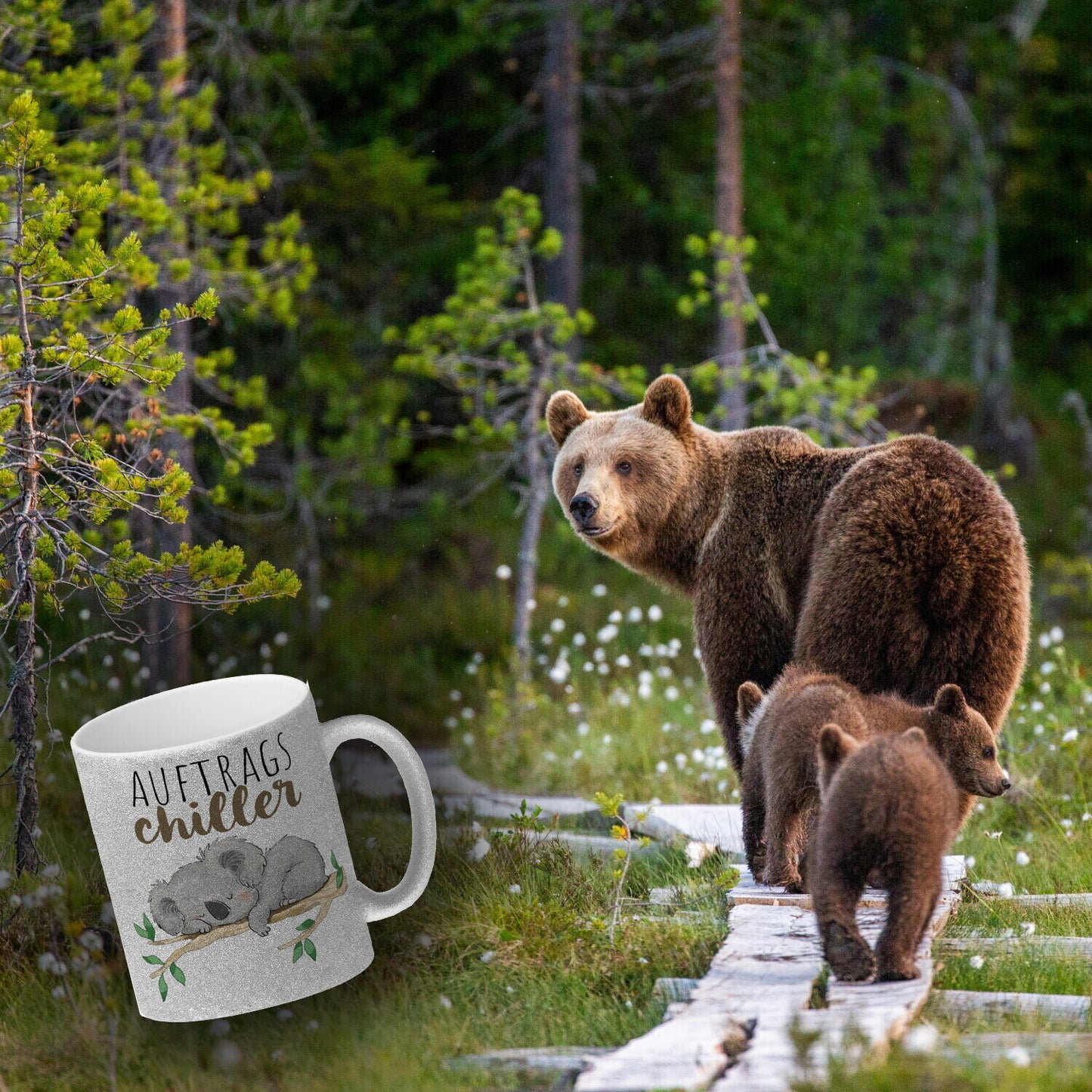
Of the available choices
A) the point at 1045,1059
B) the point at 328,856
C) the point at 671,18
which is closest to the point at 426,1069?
the point at 328,856

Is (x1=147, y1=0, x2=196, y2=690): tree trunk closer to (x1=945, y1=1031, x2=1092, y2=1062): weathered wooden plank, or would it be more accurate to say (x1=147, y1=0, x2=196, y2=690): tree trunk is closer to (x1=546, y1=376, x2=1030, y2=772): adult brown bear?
(x1=546, y1=376, x2=1030, y2=772): adult brown bear

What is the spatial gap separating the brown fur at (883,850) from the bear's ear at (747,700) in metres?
0.85

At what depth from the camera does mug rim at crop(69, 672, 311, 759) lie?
2666mm

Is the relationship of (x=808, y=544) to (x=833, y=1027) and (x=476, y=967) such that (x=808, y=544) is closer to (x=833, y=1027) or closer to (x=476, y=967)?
(x=476, y=967)

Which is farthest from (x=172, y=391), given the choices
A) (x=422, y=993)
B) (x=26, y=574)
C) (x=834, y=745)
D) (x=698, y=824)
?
(x=834, y=745)

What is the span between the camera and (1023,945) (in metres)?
3.75

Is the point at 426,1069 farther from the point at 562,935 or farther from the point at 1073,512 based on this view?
the point at 1073,512

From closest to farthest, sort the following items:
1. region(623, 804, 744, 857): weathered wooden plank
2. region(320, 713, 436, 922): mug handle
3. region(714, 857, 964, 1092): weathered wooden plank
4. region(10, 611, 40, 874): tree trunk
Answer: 1. region(714, 857, 964, 1092): weathered wooden plank
2. region(320, 713, 436, 922): mug handle
3. region(10, 611, 40, 874): tree trunk
4. region(623, 804, 744, 857): weathered wooden plank

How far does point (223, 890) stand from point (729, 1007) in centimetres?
117

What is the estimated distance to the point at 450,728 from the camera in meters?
9.02

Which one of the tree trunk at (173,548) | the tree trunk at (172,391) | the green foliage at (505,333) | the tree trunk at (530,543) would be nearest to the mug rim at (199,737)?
the tree trunk at (173,548)

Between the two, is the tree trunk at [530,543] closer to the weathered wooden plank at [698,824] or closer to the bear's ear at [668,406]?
the weathered wooden plank at [698,824]

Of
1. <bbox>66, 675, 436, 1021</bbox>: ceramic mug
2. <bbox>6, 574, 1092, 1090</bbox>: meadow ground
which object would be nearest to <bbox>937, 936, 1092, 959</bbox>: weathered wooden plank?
<bbox>6, 574, 1092, 1090</bbox>: meadow ground

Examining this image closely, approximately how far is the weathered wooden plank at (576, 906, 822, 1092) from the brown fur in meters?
0.17
